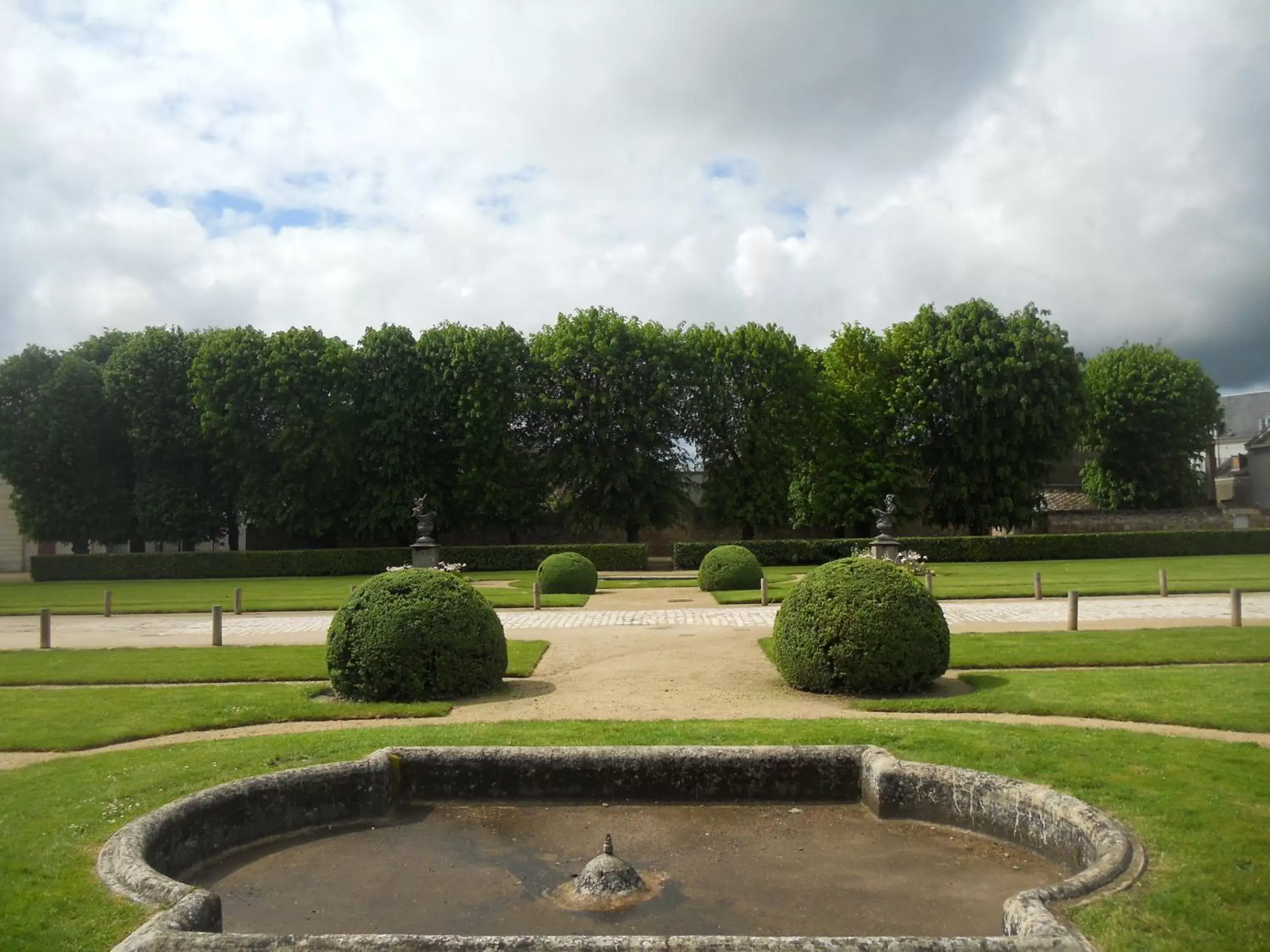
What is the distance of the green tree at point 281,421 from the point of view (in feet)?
135

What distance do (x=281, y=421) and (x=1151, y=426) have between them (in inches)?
1829

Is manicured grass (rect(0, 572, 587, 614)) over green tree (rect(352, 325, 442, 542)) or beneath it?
beneath

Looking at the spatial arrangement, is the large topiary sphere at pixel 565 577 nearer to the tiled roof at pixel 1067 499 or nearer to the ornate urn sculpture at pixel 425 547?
the ornate urn sculpture at pixel 425 547

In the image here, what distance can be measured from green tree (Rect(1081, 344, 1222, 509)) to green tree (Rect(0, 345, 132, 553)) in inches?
1982

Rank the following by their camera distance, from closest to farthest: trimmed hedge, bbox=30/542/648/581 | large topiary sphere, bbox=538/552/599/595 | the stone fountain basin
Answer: the stone fountain basin → large topiary sphere, bbox=538/552/599/595 → trimmed hedge, bbox=30/542/648/581

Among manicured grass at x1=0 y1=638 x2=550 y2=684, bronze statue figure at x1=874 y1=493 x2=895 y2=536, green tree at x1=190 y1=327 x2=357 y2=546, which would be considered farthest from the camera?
green tree at x1=190 y1=327 x2=357 y2=546

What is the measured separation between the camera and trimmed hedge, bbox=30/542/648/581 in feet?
127

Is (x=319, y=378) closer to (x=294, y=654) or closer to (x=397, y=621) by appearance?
(x=294, y=654)

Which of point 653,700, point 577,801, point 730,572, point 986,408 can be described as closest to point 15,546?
point 730,572

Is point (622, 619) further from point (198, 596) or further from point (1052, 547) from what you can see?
point (1052, 547)

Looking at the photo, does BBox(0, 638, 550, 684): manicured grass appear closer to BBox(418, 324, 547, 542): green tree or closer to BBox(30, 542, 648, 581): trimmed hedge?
BBox(30, 542, 648, 581): trimmed hedge

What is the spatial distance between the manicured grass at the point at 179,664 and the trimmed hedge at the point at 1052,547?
24.5 meters

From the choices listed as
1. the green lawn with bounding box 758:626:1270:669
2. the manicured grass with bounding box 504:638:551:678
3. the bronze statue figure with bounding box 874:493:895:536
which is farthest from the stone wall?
the manicured grass with bounding box 504:638:551:678

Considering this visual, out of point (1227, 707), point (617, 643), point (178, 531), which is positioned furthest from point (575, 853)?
point (178, 531)
